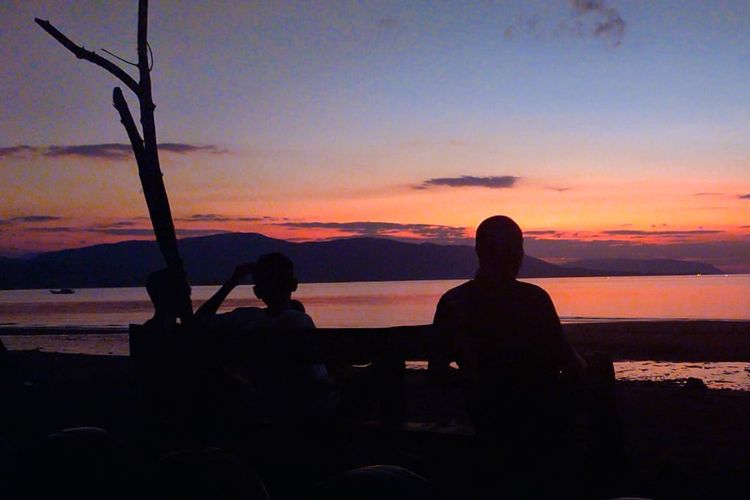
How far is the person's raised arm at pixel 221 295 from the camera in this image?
5.99m

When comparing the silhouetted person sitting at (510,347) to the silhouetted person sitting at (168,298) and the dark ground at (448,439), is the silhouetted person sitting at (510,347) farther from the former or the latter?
the silhouetted person sitting at (168,298)

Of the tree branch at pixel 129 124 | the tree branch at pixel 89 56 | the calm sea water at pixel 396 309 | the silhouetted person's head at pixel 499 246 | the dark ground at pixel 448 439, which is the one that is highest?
the tree branch at pixel 89 56

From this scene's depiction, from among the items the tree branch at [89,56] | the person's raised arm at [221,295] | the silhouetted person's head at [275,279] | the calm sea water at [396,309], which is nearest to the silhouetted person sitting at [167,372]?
the person's raised arm at [221,295]

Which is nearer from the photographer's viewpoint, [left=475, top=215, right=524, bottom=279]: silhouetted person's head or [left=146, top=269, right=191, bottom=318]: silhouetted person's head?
[left=475, top=215, right=524, bottom=279]: silhouetted person's head

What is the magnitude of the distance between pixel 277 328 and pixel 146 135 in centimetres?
333

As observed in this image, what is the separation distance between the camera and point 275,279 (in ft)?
18.2

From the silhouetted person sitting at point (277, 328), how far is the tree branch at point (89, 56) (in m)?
3.03

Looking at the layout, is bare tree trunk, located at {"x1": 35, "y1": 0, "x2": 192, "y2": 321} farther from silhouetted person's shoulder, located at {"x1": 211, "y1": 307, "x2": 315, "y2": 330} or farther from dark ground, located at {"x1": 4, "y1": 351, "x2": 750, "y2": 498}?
dark ground, located at {"x1": 4, "y1": 351, "x2": 750, "y2": 498}

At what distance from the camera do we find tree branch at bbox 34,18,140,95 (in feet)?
25.5

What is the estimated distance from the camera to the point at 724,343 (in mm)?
28281

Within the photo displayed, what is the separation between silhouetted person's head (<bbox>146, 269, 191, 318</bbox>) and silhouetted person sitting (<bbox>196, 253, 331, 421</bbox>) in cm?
112

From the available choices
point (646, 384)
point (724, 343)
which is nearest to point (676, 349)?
point (724, 343)

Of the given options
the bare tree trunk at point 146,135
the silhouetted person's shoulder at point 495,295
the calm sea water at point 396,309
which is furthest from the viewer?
the calm sea water at point 396,309

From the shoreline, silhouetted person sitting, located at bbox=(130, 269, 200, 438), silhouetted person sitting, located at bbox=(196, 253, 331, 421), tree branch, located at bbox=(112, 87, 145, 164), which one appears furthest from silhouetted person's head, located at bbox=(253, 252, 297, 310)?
the shoreline
